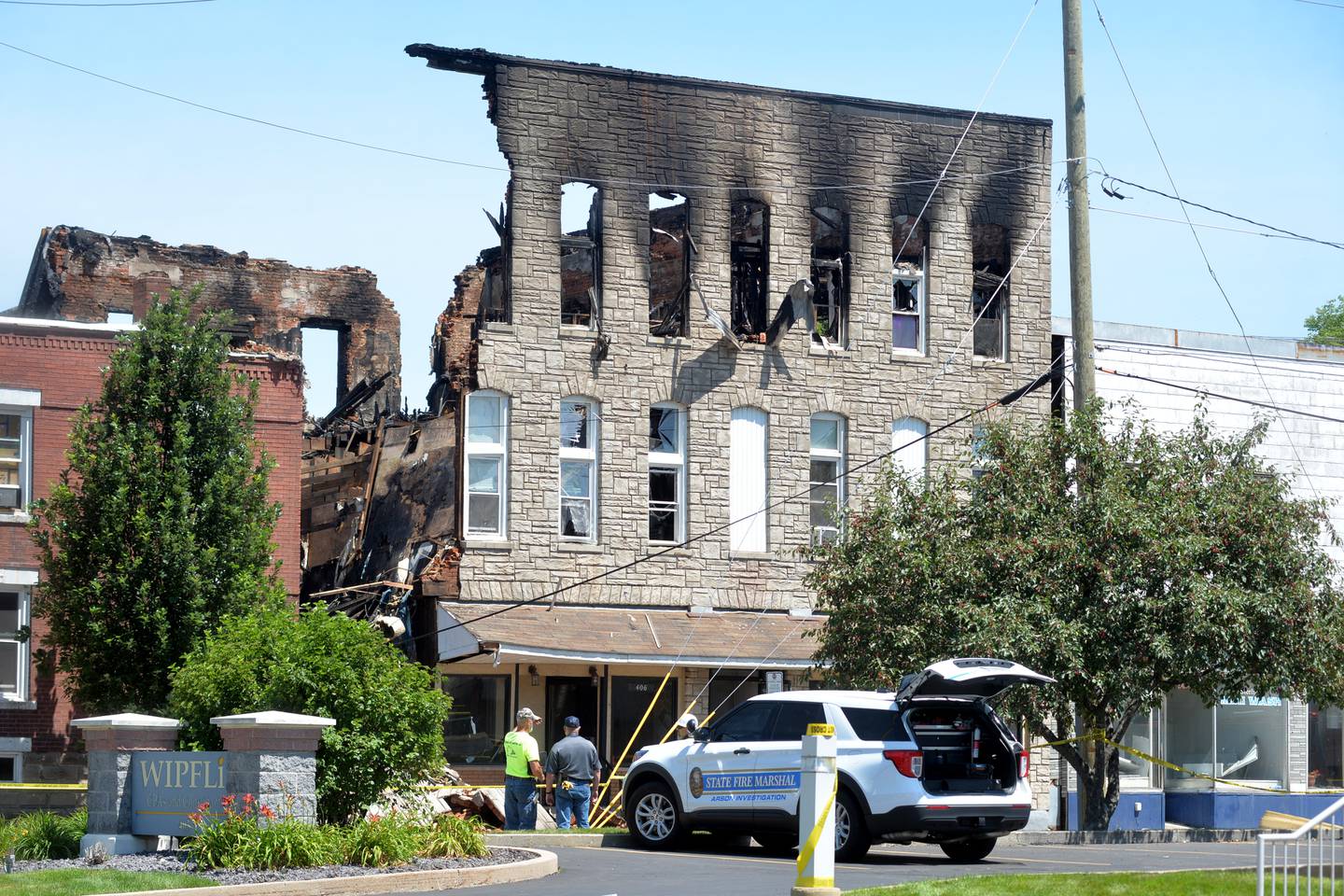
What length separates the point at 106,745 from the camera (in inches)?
635

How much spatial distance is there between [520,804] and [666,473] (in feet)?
31.2

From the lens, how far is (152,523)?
23.8 metres

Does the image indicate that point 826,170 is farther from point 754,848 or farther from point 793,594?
point 754,848

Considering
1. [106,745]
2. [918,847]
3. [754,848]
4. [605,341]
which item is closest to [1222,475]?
[918,847]

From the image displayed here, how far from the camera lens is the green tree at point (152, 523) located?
23797 millimetres

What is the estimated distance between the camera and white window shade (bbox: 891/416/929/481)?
31734 mm

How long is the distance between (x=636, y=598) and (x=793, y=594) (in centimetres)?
283

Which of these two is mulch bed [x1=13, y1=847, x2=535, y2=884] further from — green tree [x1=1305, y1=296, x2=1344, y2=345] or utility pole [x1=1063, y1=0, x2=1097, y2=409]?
green tree [x1=1305, y1=296, x2=1344, y2=345]

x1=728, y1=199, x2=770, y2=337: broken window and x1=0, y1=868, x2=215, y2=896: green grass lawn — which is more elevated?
x1=728, y1=199, x2=770, y2=337: broken window

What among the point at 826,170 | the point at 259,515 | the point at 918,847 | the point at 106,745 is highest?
the point at 826,170

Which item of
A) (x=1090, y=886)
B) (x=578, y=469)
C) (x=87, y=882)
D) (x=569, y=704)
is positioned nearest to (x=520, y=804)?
(x=569, y=704)

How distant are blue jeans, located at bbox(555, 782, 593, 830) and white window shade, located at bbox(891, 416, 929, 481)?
1145cm

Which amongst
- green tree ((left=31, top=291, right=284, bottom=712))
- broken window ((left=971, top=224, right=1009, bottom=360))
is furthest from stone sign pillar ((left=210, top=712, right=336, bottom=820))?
broken window ((left=971, top=224, right=1009, bottom=360))

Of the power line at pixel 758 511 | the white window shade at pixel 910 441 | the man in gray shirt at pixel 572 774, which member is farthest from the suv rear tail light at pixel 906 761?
the white window shade at pixel 910 441
